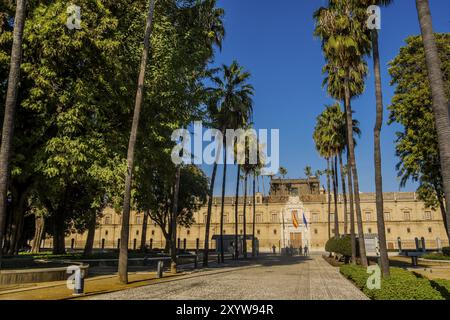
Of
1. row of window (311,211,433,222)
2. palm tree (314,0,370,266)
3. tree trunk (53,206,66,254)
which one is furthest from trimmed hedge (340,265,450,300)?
row of window (311,211,433,222)

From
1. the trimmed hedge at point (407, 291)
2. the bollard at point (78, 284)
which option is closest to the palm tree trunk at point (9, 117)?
the bollard at point (78, 284)

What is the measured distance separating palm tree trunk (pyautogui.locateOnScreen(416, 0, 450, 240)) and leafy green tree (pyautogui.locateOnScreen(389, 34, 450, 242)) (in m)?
18.5

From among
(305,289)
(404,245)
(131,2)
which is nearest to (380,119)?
(305,289)

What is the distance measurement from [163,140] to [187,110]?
2949mm

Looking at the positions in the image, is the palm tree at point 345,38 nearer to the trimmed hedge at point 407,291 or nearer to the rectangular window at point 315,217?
the trimmed hedge at point 407,291

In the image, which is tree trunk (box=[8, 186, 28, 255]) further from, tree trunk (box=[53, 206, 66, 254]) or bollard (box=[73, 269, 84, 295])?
bollard (box=[73, 269, 84, 295])

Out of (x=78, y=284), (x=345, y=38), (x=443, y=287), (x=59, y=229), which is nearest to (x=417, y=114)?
(x=345, y=38)

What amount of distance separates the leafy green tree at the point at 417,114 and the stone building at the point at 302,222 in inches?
1883

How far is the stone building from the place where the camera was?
77625 millimetres

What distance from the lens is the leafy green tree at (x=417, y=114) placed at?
2662cm

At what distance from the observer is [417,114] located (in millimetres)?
27688

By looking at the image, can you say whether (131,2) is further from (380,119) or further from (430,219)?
(430,219)

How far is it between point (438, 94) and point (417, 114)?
21037mm

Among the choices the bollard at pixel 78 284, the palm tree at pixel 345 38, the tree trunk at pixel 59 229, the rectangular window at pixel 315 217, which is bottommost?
the bollard at pixel 78 284
